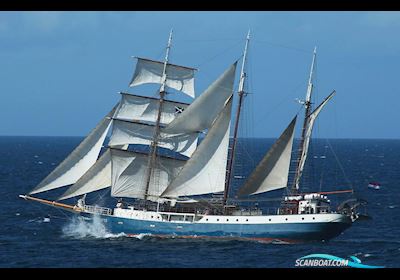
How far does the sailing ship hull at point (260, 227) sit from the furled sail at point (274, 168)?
7.58ft

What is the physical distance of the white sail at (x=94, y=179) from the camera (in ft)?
179

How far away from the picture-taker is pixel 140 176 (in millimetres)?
55812

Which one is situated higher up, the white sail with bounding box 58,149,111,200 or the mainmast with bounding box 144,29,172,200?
the mainmast with bounding box 144,29,172,200

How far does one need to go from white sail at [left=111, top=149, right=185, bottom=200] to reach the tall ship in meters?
0.07

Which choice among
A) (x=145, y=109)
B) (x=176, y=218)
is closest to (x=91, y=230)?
(x=176, y=218)

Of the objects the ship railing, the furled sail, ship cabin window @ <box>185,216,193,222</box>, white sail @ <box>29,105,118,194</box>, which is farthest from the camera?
the ship railing

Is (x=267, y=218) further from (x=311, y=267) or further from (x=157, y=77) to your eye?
(x=157, y=77)

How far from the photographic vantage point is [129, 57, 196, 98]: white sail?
54875 millimetres

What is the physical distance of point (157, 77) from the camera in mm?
55125

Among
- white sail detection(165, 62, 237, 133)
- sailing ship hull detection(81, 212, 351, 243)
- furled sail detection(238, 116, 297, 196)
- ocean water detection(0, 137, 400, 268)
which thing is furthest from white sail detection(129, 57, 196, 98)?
sailing ship hull detection(81, 212, 351, 243)

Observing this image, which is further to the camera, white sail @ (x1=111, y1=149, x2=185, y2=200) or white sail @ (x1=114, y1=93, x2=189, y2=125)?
white sail @ (x1=111, y1=149, x2=185, y2=200)

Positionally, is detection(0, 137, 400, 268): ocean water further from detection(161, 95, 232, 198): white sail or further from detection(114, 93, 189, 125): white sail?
detection(114, 93, 189, 125): white sail

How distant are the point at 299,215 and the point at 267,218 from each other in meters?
2.17

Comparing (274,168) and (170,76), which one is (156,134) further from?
(274,168)
